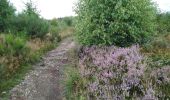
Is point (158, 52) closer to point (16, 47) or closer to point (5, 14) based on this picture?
point (16, 47)

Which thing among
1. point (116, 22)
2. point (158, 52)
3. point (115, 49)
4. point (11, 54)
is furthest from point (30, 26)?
point (158, 52)

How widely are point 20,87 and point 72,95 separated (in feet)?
9.23

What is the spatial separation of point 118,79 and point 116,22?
6568mm

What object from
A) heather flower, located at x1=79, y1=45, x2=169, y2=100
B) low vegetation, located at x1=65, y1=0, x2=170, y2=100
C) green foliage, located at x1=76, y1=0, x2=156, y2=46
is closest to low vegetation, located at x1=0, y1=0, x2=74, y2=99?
low vegetation, located at x1=65, y1=0, x2=170, y2=100

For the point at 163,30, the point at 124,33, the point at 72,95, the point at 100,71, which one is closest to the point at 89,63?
the point at 100,71

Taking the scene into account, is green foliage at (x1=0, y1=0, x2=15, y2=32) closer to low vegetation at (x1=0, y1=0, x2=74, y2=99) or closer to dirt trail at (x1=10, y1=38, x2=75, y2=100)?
low vegetation at (x1=0, y1=0, x2=74, y2=99)

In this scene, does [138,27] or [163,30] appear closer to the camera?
[138,27]

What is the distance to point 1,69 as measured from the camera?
13477mm

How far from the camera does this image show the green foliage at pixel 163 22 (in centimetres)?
2714

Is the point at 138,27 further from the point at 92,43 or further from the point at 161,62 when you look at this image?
the point at 161,62

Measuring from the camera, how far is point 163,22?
29297 millimetres

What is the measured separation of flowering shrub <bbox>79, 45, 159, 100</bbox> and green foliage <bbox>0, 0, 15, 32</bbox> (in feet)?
48.4

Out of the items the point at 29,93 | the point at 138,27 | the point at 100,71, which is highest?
the point at 138,27

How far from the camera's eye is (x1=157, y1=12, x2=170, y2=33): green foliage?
1068 inches
